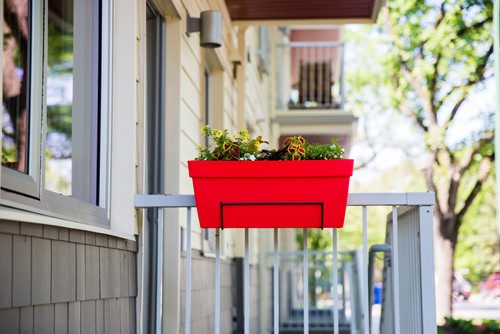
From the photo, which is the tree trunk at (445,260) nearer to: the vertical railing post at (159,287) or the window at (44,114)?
the window at (44,114)

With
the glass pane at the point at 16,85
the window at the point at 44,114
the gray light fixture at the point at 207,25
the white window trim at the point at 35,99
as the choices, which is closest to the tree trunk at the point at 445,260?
the gray light fixture at the point at 207,25

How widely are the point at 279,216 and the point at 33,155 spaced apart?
2.91 feet

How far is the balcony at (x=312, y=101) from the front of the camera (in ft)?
37.2

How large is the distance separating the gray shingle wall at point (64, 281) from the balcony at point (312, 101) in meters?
8.23

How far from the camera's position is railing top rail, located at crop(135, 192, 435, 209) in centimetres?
303

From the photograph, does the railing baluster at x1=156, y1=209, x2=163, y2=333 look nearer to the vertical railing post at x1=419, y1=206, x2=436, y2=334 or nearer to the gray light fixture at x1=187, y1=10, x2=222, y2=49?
the vertical railing post at x1=419, y1=206, x2=436, y2=334

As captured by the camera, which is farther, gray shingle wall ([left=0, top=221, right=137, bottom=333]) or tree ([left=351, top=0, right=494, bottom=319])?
tree ([left=351, top=0, right=494, bottom=319])

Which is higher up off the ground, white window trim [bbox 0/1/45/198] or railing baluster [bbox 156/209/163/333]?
white window trim [bbox 0/1/45/198]

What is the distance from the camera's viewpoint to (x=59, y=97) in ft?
15.5

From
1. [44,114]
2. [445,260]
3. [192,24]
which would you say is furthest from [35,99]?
[445,260]

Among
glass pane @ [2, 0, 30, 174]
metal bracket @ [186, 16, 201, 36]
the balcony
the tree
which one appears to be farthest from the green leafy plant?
the tree

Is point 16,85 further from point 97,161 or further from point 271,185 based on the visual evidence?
point 271,185

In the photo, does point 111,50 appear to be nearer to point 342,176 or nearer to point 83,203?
point 83,203

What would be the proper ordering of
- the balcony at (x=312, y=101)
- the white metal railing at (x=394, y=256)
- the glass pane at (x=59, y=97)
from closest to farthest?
1. the white metal railing at (x=394, y=256)
2. the glass pane at (x=59, y=97)
3. the balcony at (x=312, y=101)
